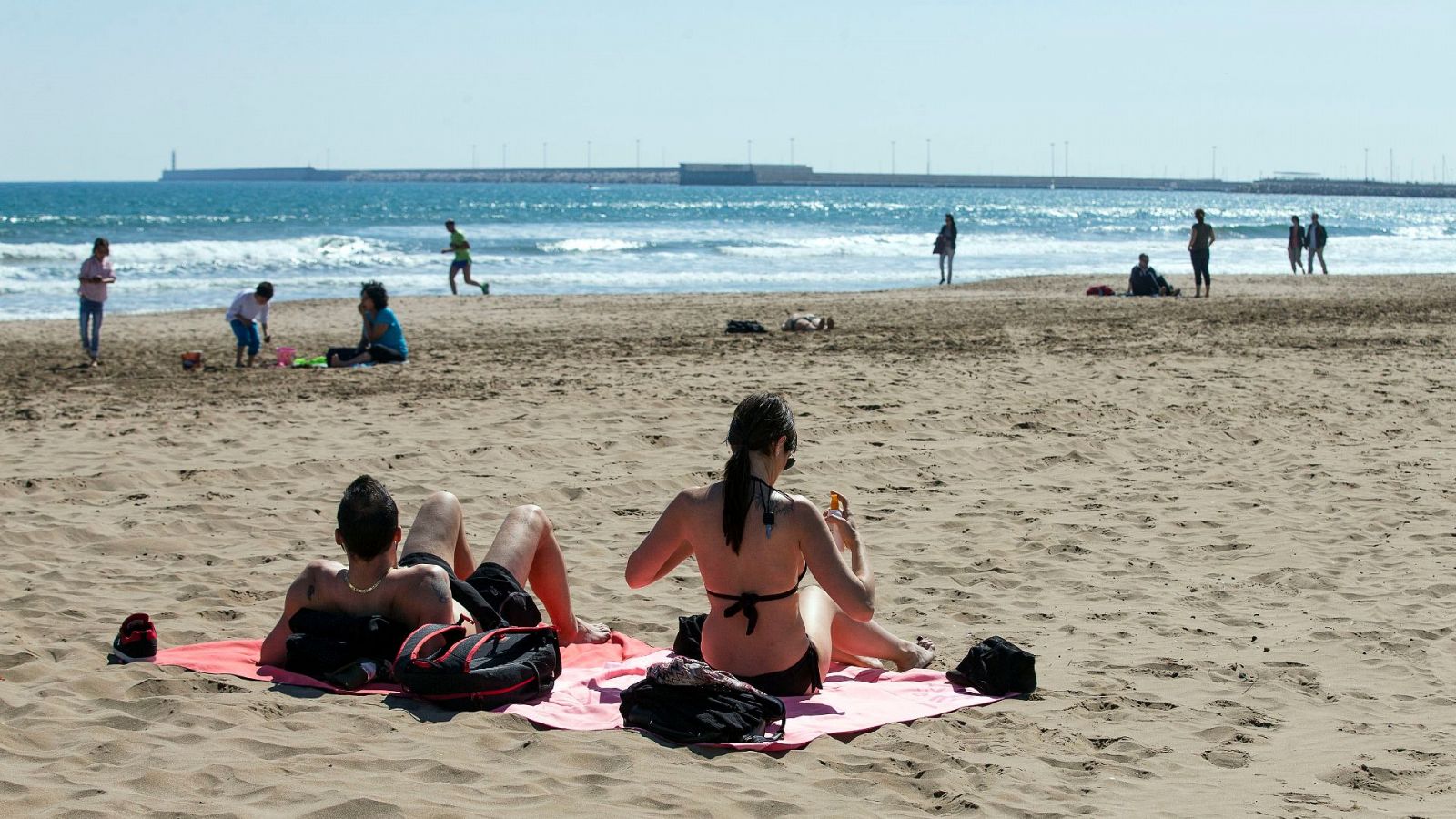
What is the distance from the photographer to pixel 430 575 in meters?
4.47

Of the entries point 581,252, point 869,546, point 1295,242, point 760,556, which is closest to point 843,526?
point 760,556

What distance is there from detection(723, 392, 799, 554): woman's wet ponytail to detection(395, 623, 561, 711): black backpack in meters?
0.78

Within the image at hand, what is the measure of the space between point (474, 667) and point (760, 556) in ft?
3.14

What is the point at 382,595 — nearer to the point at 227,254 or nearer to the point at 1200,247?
the point at 1200,247

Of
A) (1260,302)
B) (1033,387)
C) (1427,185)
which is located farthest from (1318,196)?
(1033,387)

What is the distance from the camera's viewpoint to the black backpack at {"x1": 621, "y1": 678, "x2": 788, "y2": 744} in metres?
4.04

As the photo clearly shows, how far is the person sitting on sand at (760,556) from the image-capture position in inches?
165

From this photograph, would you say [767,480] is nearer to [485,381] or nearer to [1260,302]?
[485,381]

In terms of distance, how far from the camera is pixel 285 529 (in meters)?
6.90

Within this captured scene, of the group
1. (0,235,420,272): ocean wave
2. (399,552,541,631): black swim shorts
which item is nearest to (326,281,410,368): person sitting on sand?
(399,552,541,631): black swim shorts

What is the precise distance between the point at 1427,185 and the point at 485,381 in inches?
6278

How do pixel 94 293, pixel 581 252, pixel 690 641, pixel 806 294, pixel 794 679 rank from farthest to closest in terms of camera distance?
pixel 581 252 < pixel 806 294 < pixel 94 293 < pixel 690 641 < pixel 794 679

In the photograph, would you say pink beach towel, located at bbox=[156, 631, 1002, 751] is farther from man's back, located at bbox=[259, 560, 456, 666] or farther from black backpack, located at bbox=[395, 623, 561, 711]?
man's back, located at bbox=[259, 560, 456, 666]

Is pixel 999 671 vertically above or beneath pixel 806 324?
beneath
